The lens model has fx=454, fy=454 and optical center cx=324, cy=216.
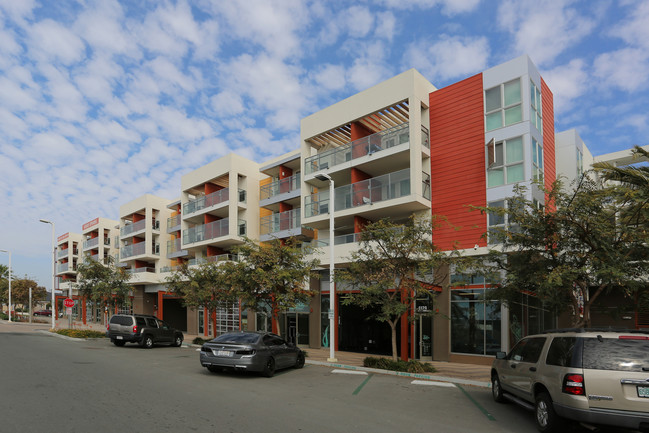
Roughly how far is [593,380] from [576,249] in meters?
6.11

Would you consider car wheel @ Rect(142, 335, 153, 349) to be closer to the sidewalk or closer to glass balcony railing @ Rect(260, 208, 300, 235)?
the sidewalk

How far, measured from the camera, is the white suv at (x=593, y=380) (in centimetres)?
675

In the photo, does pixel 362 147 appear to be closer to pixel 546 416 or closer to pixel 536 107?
pixel 536 107

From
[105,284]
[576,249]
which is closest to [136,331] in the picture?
[105,284]

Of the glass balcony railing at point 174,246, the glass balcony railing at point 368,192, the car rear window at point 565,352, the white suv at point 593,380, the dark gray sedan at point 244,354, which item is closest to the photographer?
the white suv at point 593,380

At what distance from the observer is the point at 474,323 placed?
65.0 ft

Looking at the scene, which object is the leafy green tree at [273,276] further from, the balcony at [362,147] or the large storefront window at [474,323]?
the large storefront window at [474,323]

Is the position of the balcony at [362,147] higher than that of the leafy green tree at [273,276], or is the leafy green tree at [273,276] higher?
the balcony at [362,147]

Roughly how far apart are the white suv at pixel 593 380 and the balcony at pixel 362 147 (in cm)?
1539

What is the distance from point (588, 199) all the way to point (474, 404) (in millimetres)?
5741

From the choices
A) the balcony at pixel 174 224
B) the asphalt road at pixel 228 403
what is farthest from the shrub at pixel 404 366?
the balcony at pixel 174 224

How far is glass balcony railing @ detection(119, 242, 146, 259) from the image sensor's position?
145 feet

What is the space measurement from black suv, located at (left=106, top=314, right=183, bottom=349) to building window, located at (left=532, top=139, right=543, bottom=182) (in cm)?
1992

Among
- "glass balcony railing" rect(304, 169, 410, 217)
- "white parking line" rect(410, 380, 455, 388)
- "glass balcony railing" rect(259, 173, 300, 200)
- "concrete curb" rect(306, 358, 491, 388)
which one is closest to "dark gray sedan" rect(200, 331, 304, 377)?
"concrete curb" rect(306, 358, 491, 388)
